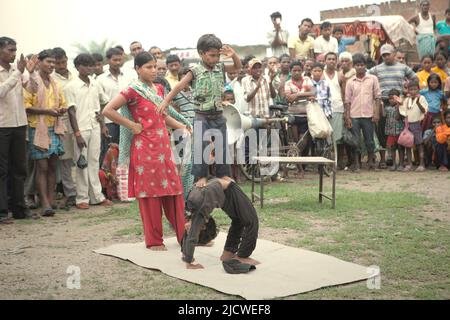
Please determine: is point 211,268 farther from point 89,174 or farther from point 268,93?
point 268,93

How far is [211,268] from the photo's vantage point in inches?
224

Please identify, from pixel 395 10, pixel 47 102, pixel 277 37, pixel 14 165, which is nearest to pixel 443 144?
pixel 277 37

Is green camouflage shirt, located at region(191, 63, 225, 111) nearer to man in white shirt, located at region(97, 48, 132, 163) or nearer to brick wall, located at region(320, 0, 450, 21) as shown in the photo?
man in white shirt, located at region(97, 48, 132, 163)

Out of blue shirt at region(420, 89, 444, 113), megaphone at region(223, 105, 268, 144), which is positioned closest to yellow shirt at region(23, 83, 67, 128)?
megaphone at region(223, 105, 268, 144)

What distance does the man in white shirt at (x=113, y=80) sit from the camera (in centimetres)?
983

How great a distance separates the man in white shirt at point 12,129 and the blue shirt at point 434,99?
25.4 feet

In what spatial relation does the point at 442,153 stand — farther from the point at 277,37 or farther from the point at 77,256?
the point at 77,256

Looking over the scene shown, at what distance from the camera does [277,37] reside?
45.5 ft

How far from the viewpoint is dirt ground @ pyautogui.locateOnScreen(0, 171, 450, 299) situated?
5102mm

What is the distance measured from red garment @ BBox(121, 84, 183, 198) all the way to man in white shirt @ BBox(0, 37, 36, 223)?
231 centimetres

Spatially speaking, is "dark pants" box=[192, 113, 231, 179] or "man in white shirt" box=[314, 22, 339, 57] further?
"man in white shirt" box=[314, 22, 339, 57]

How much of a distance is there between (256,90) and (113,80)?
2.52 meters
